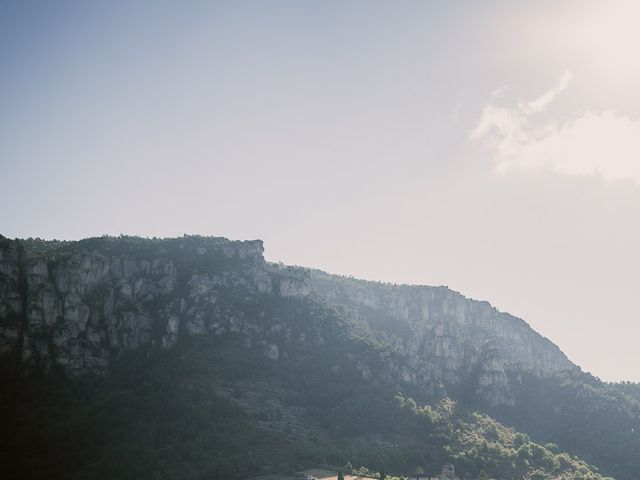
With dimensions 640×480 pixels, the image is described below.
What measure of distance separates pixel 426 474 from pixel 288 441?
1549 inches

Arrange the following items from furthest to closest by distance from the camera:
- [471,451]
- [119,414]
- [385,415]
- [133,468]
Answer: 1. [385,415]
2. [471,451]
3. [119,414]
4. [133,468]

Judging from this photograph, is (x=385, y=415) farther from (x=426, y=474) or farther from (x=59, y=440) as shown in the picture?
(x=59, y=440)

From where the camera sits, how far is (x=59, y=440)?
5758 inches

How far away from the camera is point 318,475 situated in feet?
466

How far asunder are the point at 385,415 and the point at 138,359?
84.6 m

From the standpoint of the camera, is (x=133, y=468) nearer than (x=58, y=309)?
Yes

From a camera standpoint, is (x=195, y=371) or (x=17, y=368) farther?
(x=195, y=371)

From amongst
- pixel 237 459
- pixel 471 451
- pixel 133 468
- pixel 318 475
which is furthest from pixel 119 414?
pixel 471 451

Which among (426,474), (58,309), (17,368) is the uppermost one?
(58,309)

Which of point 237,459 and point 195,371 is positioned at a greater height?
point 195,371

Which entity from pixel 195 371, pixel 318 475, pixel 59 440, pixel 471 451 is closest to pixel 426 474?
pixel 471 451

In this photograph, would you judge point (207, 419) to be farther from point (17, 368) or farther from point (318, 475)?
point (17, 368)

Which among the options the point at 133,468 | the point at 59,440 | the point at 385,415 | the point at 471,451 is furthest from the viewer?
the point at 385,415

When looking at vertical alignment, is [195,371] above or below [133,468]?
above
